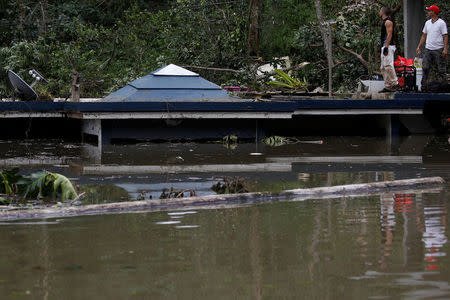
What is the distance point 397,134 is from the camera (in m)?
14.5

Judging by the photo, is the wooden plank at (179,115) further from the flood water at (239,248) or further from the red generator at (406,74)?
the flood water at (239,248)

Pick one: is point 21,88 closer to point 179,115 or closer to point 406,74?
point 179,115

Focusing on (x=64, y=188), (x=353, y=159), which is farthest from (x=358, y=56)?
(x=64, y=188)

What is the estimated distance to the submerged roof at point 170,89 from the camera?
13.1 meters

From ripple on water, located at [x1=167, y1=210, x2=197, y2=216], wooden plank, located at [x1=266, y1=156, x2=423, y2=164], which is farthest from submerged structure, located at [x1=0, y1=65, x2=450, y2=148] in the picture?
ripple on water, located at [x1=167, y1=210, x2=197, y2=216]

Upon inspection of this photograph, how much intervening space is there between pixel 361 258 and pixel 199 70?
546 inches

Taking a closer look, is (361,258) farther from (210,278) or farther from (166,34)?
(166,34)

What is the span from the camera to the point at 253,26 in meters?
20.9

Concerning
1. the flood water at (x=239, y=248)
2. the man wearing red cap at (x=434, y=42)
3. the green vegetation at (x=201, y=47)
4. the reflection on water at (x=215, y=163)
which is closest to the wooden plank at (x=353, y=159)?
the reflection on water at (x=215, y=163)

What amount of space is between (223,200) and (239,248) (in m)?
1.69

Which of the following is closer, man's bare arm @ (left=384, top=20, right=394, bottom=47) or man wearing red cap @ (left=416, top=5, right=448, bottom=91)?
man's bare arm @ (left=384, top=20, right=394, bottom=47)

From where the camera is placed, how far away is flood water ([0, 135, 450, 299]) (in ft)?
12.2

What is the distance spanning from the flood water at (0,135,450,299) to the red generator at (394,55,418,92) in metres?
6.04

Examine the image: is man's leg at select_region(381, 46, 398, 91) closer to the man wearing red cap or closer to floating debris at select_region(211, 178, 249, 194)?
the man wearing red cap
